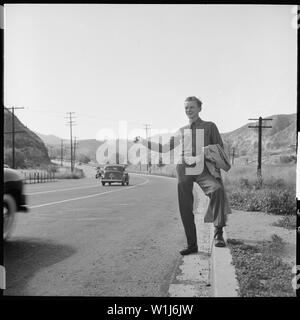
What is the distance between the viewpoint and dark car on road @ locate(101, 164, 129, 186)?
80.1ft

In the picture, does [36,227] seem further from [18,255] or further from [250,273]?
[250,273]

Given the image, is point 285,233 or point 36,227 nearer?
point 285,233

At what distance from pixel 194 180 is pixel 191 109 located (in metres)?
0.97

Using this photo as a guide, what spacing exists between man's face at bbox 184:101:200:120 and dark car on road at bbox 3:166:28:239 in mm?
2257

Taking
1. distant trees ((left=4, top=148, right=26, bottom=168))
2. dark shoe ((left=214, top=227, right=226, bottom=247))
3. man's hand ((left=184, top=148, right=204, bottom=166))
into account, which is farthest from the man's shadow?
man's hand ((left=184, top=148, right=204, bottom=166))

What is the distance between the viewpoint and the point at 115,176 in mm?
25219

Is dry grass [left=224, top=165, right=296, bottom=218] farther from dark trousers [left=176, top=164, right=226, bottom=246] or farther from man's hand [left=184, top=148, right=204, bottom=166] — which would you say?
man's hand [left=184, top=148, right=204, bottom=166]

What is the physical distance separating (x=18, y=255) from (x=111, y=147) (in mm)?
2278

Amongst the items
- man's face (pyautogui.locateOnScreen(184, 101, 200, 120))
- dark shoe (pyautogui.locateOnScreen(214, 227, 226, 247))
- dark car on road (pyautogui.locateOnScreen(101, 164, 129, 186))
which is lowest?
dark car on road (pyautogui.locateOnScreen(101, 164, 129, 186))

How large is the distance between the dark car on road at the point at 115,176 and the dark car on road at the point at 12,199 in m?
18.1

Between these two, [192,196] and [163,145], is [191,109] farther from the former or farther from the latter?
[192,196]

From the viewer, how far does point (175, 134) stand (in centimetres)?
409

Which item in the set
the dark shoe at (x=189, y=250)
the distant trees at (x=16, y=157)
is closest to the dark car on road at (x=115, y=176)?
the distant trees at (x=16, y=157)
